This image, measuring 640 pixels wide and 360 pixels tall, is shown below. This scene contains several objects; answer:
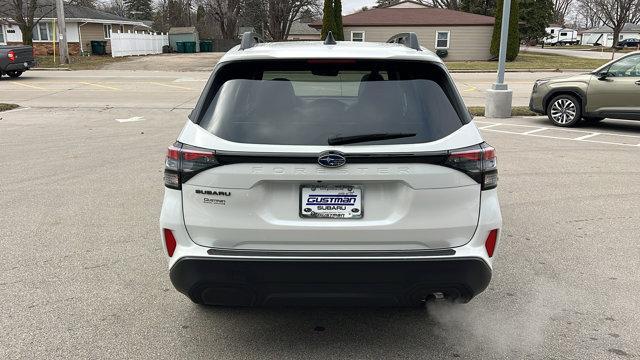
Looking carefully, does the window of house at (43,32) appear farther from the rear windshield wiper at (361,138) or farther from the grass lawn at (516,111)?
the rear windshield wiper at (361,138)

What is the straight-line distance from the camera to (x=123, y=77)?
2631cm

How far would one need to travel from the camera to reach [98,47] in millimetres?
43094

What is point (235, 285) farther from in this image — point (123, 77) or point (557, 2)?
point (557, 2)

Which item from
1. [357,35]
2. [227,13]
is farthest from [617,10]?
[227,13]

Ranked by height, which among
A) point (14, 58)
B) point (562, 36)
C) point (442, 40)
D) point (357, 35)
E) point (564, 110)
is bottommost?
point (564, 110)

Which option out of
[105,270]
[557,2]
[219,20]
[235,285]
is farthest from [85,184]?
[557,2]

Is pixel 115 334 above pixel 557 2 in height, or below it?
below

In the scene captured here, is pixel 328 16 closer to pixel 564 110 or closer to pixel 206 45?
pixel 206 45

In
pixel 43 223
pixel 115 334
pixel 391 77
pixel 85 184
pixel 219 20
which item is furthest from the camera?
pixel 219 20

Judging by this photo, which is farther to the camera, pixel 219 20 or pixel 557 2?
pixel 557 2

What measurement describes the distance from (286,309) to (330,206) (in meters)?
1.24

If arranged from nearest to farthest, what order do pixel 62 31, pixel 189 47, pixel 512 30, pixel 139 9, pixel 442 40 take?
pixel 62 31 → pixel 512 30 → pixel 442 40 → pixel 189 47 → pixel 139 9

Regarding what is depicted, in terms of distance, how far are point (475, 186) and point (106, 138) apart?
365 inches

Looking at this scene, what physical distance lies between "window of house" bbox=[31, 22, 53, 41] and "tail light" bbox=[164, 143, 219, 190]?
47779mm
